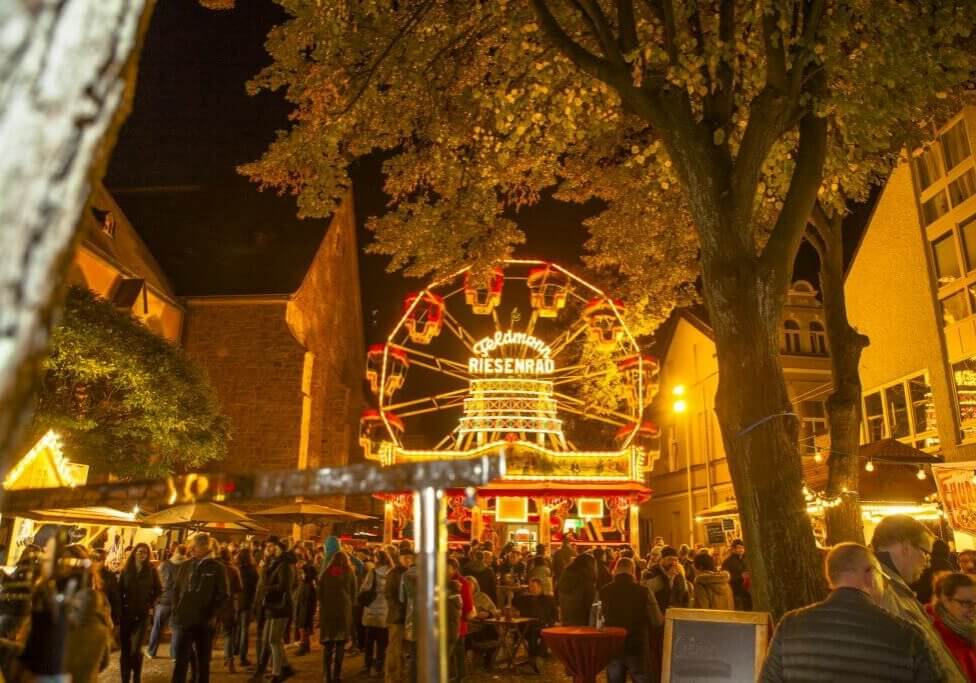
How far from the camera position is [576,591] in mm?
9617

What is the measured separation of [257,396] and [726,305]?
25.7m

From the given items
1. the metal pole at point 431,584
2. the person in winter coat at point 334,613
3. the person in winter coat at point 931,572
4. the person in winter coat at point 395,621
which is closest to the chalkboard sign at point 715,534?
the person in winter coat at point 931,572

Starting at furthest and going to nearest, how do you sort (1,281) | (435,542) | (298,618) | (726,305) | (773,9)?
(298,618), (773,9), (726,305), (435,542), (1,281)

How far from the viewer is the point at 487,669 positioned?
1229 cm

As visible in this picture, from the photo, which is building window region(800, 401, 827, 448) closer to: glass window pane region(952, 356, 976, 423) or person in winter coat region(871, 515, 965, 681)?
glass window pane region(952, 356, 976, 423)

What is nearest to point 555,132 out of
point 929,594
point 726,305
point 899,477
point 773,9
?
point 773,9

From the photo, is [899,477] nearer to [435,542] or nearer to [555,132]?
[555,132]

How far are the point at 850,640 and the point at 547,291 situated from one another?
71.3 ft

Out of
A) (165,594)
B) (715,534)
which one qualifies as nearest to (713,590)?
(165,594)

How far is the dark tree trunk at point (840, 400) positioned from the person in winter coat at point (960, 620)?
170 inches

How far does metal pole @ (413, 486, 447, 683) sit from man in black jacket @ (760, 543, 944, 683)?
2.35 metres

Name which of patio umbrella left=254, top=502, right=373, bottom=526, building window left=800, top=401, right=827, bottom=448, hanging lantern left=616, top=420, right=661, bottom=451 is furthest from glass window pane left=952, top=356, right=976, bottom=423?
patio umbrella left=254, top=502, right=373, bottom=526

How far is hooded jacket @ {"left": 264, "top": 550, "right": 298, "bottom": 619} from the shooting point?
10.1 m

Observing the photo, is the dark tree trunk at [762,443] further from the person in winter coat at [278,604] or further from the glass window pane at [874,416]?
the glass window pane at [874,416]
